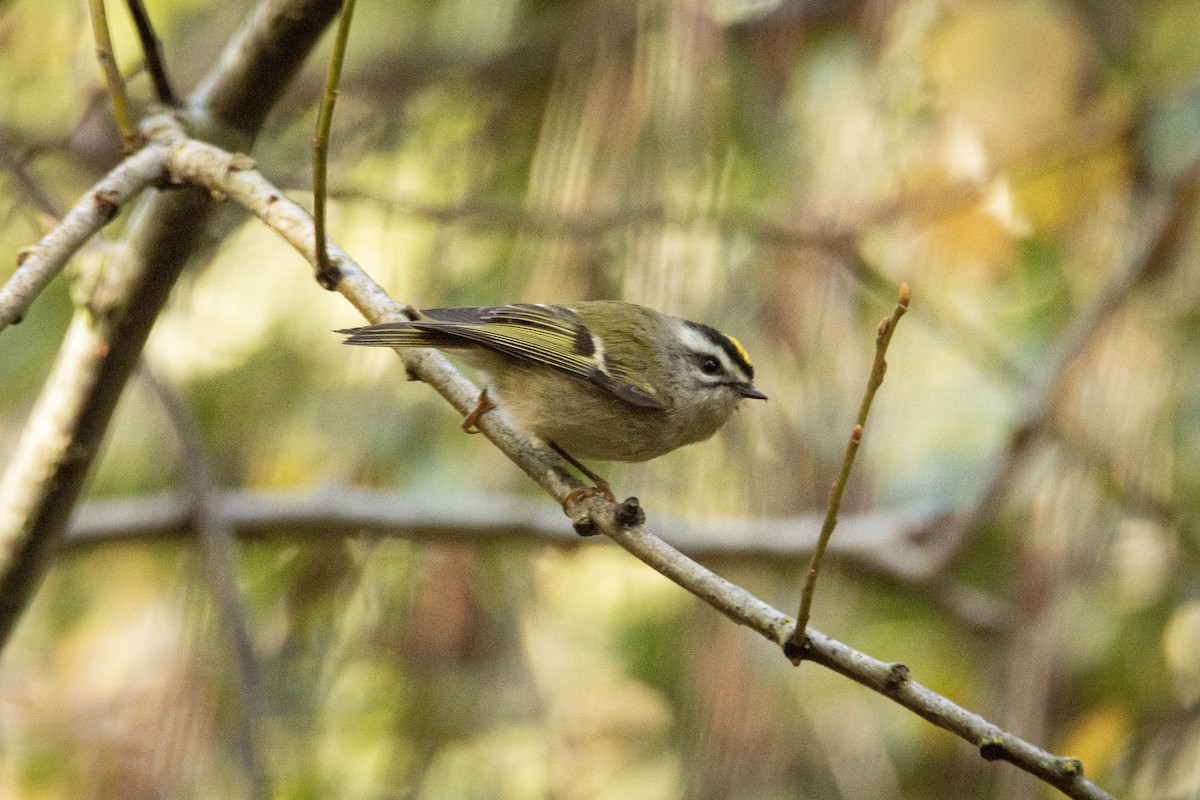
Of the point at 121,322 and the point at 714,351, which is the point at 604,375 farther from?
the point at 121,322

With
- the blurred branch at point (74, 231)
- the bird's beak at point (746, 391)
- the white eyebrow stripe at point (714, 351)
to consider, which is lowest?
the blurred branch at point (74, 231)

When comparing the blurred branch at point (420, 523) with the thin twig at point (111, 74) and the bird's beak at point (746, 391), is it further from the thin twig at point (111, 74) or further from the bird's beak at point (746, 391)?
the thin twig at point (111, 74)

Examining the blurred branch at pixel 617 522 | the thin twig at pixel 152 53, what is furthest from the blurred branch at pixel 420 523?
the thin twig at pixel 152 53

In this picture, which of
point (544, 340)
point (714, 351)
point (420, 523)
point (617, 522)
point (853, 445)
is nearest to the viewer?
point (853, 445)

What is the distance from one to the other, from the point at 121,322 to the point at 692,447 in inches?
85.0

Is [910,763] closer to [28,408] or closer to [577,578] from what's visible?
[577,578]

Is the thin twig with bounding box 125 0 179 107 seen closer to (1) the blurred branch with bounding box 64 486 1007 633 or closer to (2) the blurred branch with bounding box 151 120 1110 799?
(2) the blurred branch with bounding box 151 120 1110 799

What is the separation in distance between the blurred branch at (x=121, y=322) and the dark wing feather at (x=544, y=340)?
60cm

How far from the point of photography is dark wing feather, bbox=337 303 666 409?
281 centimetres

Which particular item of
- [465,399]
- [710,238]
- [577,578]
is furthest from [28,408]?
[465,399]

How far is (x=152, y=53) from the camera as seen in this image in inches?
95.5

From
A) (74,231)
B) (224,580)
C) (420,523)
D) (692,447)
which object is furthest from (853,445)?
(420,523)

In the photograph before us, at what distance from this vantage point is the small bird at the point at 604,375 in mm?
3049

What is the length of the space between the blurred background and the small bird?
0.20 m
